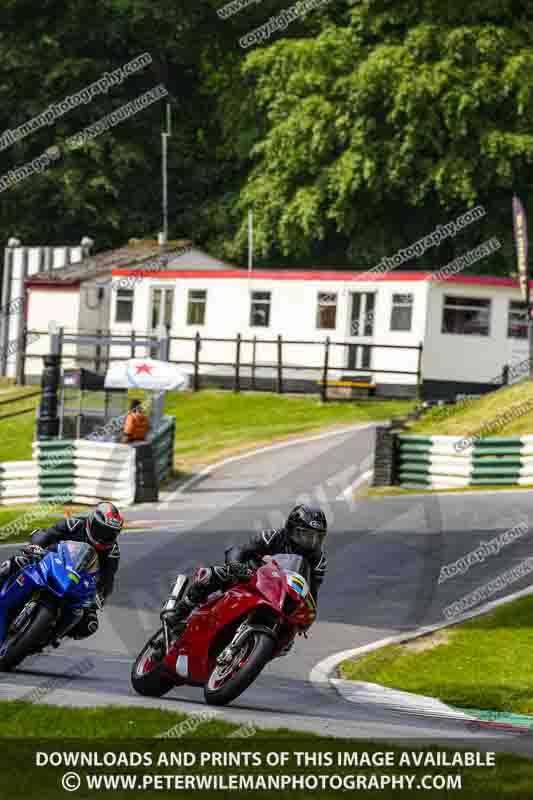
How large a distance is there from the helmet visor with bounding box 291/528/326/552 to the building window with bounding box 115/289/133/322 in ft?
118

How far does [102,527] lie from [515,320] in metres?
30.9

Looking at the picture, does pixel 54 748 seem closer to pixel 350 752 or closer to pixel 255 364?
pixel 350 752

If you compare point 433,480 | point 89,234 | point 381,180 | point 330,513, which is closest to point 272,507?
point 330,513

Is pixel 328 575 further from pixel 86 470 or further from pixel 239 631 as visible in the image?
pixel 86 470

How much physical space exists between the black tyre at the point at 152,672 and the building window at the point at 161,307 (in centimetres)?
3497

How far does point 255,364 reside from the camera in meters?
42.2

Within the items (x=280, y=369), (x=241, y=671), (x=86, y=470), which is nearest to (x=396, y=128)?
(x=280, y=369)

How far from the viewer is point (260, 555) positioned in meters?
11.1

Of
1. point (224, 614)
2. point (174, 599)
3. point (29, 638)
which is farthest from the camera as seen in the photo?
point (29, 638)

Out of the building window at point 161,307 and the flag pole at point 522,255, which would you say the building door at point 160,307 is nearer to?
the building window at point 161,307

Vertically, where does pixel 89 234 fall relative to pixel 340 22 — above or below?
below

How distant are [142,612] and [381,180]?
35388 mm

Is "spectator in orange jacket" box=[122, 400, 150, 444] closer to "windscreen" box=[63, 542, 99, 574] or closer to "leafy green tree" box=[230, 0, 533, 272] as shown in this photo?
"windscreen" box=[63, 542, 99, 574]

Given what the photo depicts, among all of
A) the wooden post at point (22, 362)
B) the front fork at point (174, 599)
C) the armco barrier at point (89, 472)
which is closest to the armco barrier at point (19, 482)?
the armco barrier at point (89, 472)
